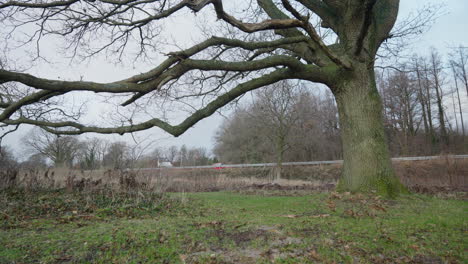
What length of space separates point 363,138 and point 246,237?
459 cm

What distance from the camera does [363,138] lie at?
6812mm

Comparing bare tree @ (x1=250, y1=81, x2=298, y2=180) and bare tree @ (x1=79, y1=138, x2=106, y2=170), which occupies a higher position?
bare tree @ (x1=250, y1=81, x2=298, y2=180)

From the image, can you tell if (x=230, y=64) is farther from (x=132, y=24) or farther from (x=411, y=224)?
(x=411, y=224)

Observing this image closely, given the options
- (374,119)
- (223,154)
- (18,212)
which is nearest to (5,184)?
(18,212)

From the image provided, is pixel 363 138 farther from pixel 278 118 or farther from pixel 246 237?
pixel 278 118

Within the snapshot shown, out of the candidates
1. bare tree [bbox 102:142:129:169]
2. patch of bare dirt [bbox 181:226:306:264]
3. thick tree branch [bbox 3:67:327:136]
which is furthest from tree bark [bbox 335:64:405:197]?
bare tree [bbox 102:142:129:169]

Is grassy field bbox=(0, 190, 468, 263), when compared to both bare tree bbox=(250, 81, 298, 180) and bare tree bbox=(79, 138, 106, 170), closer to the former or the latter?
bare tree bbox=(79, 138, 106, 170)

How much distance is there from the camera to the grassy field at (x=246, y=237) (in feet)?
9.29

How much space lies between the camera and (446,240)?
128 inches

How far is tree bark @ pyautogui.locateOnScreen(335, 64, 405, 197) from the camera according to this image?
659 cm

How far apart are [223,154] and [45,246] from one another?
41088 millimetres

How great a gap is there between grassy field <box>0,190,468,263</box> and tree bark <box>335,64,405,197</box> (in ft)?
3.90

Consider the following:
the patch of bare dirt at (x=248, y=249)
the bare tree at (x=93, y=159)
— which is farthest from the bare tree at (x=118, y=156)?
the patch of bare dirt at (x=248, y=249)

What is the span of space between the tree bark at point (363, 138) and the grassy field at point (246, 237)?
1190mm
